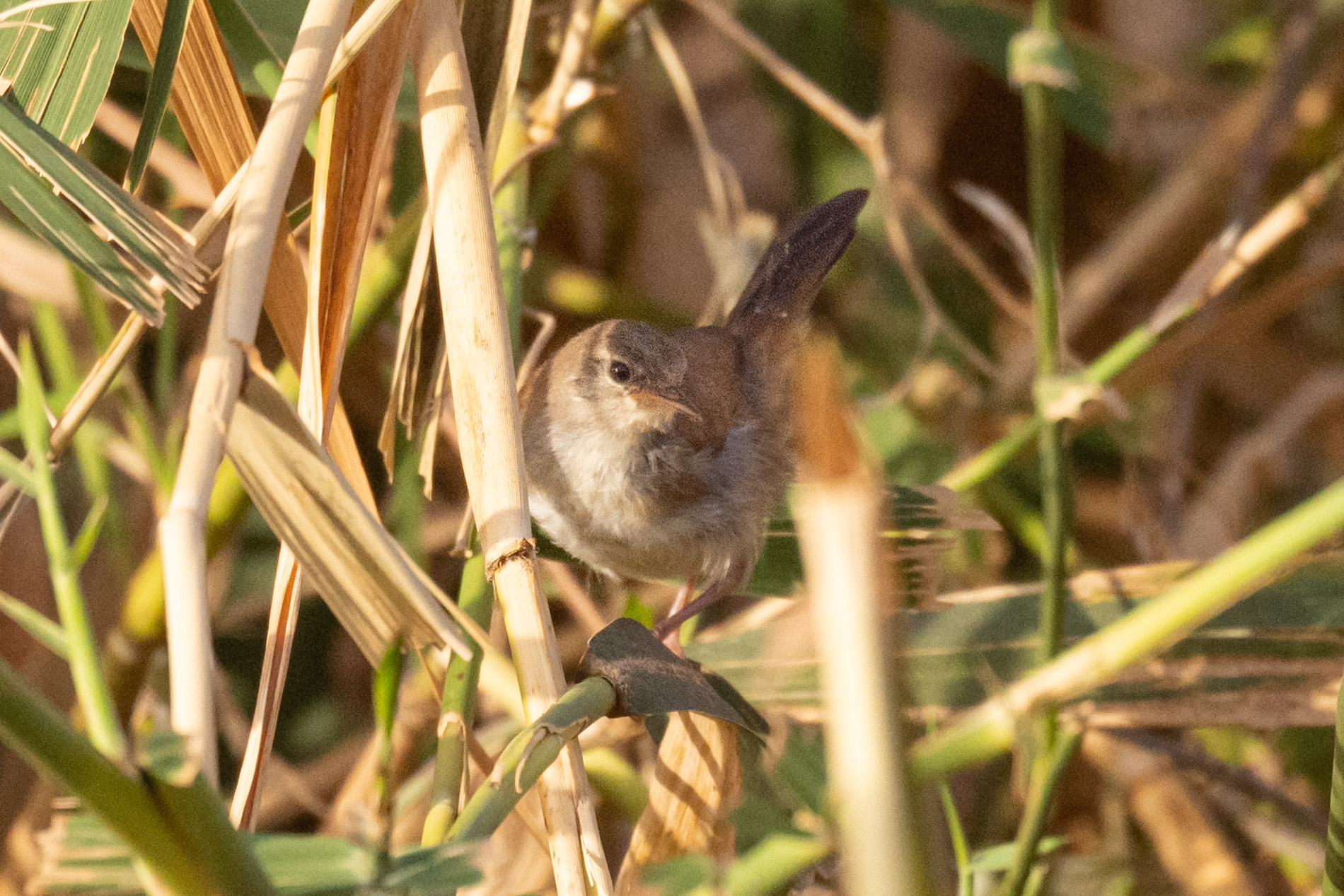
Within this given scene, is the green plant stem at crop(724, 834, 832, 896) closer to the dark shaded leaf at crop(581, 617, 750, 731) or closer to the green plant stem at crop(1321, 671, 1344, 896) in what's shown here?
the dark shaded leaf at crop(581, 617, 750, 731)

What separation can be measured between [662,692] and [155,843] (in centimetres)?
42

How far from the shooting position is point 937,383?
9.20ft

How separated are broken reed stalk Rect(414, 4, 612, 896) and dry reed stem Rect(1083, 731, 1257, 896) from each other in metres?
1.40

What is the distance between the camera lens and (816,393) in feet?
1.15

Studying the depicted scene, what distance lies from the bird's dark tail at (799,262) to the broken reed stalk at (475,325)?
950 mm

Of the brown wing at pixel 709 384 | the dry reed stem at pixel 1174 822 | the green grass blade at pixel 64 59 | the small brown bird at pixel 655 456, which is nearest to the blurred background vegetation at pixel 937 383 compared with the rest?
the dry reed stem at pixel 1174 822

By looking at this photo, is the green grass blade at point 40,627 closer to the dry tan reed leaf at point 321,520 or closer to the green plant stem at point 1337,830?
the dry tan reed leaf at point 321,520

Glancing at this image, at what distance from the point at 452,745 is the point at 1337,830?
719mm

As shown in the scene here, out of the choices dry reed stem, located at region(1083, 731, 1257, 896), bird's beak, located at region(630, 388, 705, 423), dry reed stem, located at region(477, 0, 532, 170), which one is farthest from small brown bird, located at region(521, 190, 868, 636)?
dry reed stem, located at region(1083, 731, 1257, 896)

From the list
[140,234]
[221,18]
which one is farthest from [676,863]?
[221,18]

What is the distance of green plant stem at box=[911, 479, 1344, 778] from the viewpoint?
67cm

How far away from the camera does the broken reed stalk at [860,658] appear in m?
0.37

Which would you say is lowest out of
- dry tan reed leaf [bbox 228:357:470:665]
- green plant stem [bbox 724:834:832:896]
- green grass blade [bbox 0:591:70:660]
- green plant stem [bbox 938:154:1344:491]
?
green plant stem [bbox 724:834:832:896]

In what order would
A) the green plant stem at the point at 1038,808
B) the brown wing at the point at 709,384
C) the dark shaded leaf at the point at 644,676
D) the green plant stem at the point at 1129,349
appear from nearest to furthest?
the dark shaded leaf at the point at 644,676 → the green plant stem at the point at 1038,808 → the green plant stem at the point at 1129,349 → the brown wing at the point at 709,384
